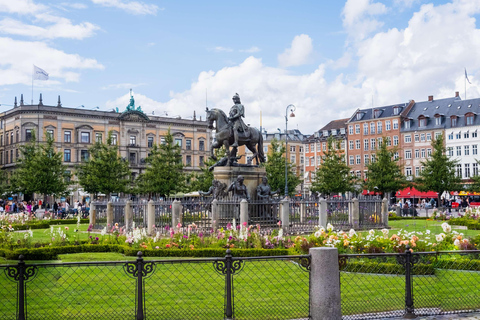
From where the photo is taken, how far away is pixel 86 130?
7831cm

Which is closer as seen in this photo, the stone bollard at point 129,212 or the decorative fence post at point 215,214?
the decorative fence post at point 215,214

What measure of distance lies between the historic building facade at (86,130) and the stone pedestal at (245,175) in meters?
49.8

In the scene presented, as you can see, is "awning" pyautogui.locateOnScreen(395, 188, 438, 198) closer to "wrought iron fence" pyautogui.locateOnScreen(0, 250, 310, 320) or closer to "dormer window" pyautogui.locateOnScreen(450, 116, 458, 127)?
"dormer window" pyautogui.locateOnScreen(450, 116, 458, 127)

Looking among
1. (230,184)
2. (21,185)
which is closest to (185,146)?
(21,185)

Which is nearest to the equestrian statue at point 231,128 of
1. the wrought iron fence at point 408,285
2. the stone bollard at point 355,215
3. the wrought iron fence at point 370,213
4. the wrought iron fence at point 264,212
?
the wrought iron fence at point 264,212

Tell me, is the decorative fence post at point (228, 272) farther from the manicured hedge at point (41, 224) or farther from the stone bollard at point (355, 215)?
the manicured hedge at point (41, 224)

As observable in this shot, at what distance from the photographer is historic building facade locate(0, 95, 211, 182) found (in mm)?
74062

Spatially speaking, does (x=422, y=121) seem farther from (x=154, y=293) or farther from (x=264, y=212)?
(x=154, y=293)

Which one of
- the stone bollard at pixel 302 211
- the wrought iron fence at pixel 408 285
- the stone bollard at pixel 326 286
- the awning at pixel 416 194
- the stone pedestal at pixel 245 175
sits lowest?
the wrought iron fence at pixel 408 285

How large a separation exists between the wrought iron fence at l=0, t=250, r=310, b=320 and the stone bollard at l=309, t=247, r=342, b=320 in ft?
0.80

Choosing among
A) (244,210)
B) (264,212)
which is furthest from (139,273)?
(264,212)

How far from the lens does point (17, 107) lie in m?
75.2

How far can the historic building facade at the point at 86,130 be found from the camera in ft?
243

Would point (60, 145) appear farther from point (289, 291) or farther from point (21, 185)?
point (289, 291)
